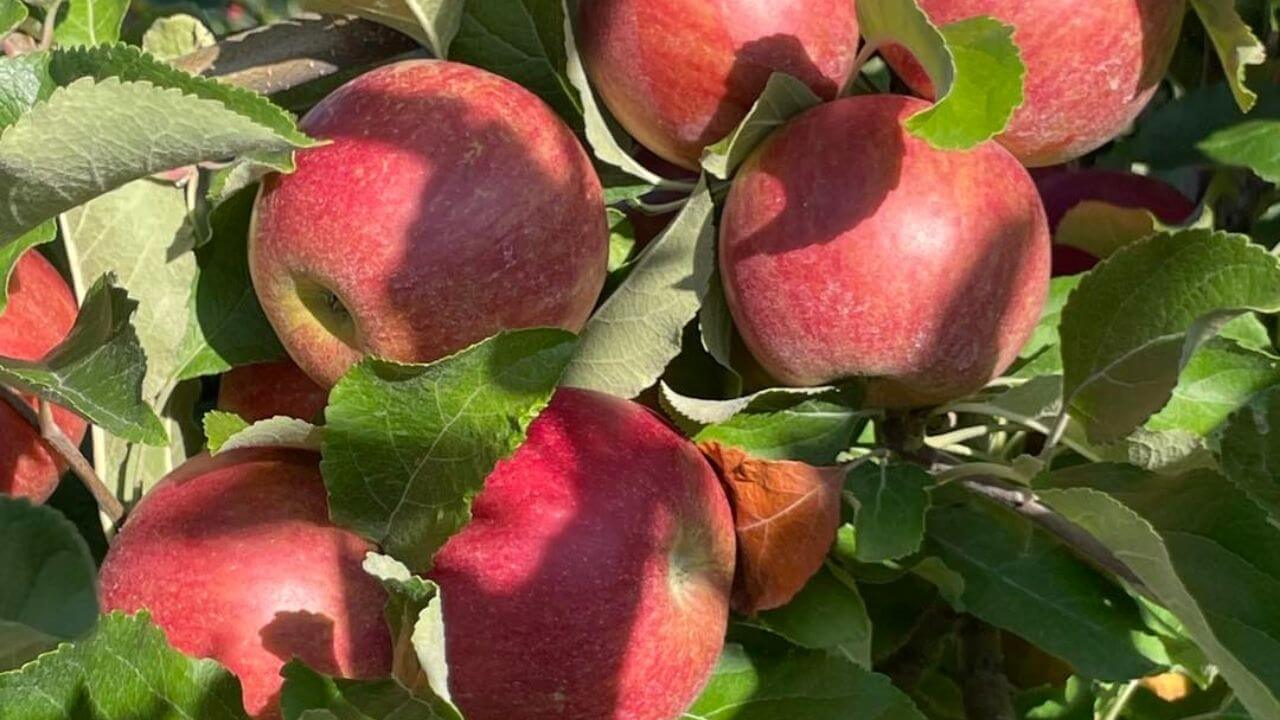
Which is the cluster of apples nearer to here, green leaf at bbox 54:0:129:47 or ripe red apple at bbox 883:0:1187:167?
ripe red apple at bbox 883:0:1187:167

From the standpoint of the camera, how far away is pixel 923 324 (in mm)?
835

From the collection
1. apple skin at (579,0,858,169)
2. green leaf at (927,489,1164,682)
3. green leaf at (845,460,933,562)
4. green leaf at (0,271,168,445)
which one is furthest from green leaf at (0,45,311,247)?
green leaf at (927,489,1164,682)

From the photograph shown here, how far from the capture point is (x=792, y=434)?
0.90m

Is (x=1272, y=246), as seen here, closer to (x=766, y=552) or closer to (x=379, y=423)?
(x=766, y=552)

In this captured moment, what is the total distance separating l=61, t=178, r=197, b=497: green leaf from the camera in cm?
95

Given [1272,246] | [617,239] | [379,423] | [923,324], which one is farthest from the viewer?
[1272,246]

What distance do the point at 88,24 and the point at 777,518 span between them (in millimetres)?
604

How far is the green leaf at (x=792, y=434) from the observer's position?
89cm

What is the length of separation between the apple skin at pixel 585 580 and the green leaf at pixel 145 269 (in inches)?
12.0

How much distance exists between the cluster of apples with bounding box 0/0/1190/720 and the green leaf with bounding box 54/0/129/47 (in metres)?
0.17

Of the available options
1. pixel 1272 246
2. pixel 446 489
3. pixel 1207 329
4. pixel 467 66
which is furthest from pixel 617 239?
pixel 1272 246

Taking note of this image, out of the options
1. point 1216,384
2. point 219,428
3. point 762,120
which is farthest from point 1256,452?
point 219,428

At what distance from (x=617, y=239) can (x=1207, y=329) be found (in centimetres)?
40

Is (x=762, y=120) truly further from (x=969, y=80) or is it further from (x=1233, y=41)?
(x=1233, y=41)
